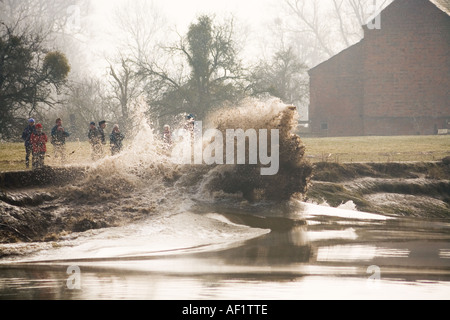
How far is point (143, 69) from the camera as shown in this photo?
2104 inches

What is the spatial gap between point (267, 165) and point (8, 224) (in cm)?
784

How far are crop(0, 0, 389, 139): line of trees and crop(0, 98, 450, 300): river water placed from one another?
1300cm

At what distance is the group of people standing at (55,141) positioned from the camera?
25031 mm

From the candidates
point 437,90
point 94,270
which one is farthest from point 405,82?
point 94,270

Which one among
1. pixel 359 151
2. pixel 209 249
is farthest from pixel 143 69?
pixel 209 249

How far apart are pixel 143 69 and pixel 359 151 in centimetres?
1937

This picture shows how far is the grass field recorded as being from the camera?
29.8m

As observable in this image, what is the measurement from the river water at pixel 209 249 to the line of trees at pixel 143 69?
13.0m

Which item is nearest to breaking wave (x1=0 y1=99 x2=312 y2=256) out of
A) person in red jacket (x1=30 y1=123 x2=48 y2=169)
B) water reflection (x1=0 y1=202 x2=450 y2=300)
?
person in red jacket (x1=30 y1=123 x2=48 y2=169)

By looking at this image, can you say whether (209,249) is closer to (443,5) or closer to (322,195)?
(322,195)

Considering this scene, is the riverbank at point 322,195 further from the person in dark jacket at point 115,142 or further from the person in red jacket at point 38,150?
the person in dark jacket at point 115,142

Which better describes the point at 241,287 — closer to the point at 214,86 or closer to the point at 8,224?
the point at 8,224
